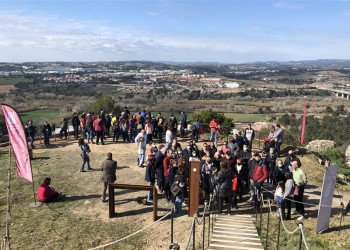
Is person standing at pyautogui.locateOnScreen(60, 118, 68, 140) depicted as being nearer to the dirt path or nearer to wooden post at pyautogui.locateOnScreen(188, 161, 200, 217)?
the dirt path

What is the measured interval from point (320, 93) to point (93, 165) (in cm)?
10294

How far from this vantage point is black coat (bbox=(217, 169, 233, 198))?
786cm

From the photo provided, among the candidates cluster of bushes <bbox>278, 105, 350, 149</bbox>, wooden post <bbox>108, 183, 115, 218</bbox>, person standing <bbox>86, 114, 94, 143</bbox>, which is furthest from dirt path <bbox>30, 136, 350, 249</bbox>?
cluster of bushes <bbox>278, 105, 350, 149</bbox>

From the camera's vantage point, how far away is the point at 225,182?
7891 millimetres

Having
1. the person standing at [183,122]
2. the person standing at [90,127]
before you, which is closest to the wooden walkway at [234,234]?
the person standing at [183,122]

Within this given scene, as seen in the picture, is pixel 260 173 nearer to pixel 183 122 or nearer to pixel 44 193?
pixel 44 193

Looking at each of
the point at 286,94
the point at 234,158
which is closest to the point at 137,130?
the point at 234,158

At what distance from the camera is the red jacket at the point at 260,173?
27.9ft

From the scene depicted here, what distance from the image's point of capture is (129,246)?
680 centimetres

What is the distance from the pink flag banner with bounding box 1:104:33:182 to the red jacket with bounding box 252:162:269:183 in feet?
21.0

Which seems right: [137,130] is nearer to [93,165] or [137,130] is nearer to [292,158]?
[93,165]

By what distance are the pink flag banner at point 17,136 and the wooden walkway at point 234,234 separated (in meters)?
5.38

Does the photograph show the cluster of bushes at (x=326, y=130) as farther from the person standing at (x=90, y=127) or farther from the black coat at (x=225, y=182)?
the black coat at (x=225, y=182)

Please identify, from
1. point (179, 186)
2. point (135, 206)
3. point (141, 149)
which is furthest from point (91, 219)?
point (141, 149)
